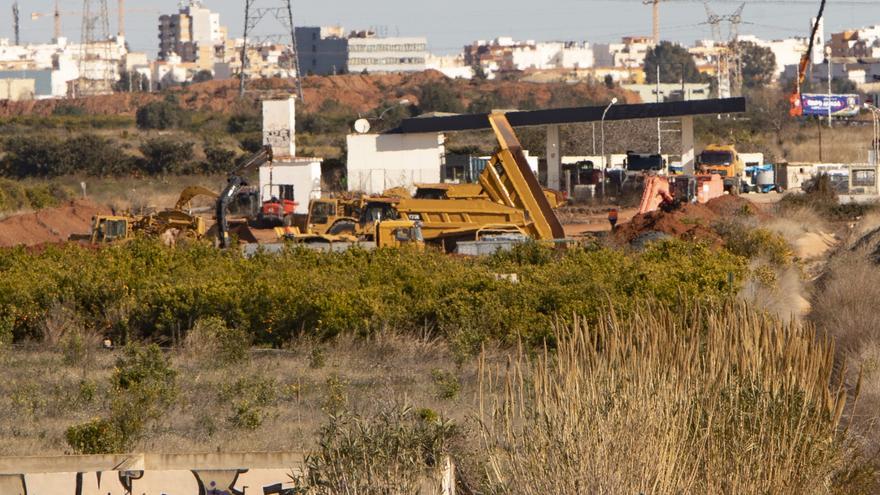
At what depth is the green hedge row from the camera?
1906 centimetres

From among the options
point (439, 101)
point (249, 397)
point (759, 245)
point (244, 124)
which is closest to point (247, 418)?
point (249, 397)

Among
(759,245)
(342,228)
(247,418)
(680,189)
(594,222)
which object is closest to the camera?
(247,418)

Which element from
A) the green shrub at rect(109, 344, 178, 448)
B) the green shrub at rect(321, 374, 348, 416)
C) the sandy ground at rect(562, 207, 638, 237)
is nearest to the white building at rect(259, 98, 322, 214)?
the sandy ground at rect(562, 207, 638, 237)

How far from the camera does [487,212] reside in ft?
102

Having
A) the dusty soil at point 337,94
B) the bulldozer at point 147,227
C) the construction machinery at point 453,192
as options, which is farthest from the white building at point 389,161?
the dusty soil at point 337,94

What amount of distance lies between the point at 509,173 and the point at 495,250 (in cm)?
409

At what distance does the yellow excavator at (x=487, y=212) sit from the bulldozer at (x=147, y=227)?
8.32 feet

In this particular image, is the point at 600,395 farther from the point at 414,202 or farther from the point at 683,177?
the point at 683,177

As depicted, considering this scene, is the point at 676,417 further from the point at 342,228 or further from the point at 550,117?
the point at 550,117

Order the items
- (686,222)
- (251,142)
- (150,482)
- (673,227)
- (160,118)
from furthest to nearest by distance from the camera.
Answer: (160,118)
(251,142)
(686,222)
(673,227)
(150,482)

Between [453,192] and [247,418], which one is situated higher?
[453,192]

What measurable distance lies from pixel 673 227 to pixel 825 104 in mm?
58808

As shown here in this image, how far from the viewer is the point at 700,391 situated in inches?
397

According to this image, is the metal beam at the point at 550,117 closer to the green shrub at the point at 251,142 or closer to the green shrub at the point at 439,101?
the green shrub at the point at 251,142
